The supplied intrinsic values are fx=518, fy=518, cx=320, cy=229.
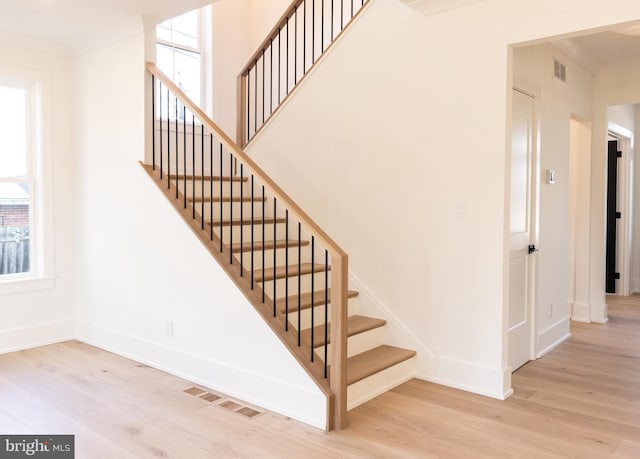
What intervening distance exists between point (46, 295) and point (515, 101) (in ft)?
13.5

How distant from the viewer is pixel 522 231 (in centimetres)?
393

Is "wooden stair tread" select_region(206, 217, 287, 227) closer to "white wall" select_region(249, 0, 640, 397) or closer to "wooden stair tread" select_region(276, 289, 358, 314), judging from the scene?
"white wall" select_region(249, 0, 640, 397)

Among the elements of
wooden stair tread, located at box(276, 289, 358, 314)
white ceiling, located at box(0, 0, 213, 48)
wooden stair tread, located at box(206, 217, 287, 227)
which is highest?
white ceiling, located at box(0, 0, 213, 48)

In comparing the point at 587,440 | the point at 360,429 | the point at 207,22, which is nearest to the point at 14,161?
the point at 207,22

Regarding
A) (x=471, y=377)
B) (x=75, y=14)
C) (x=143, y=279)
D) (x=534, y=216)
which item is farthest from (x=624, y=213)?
(x=75, y=14)

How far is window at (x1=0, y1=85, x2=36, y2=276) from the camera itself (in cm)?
432

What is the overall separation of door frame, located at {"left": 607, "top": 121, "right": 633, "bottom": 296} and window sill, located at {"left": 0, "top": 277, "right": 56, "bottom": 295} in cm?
665

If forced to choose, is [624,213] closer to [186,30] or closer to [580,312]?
[580,312]

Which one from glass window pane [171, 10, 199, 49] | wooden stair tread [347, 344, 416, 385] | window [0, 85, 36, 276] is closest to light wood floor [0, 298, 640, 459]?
wooden stair tread [347, 344, 416, 385]

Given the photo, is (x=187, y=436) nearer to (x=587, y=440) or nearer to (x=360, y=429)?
(x=360, y=429)

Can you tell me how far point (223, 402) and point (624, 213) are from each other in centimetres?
622

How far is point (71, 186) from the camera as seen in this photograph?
15.1 ft

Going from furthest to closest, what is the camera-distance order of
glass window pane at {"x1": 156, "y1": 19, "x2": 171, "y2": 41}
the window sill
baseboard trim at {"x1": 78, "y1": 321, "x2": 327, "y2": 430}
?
glass window pane at {"x1": 156, "y1": 19, "x2": 171, "y2": 41} → the window sill → baseboard trim at {"x1": 78, "y1": 321, "x2": 327, "y2": 430}

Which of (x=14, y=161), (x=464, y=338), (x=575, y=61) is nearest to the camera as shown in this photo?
(x=464, y=338)
